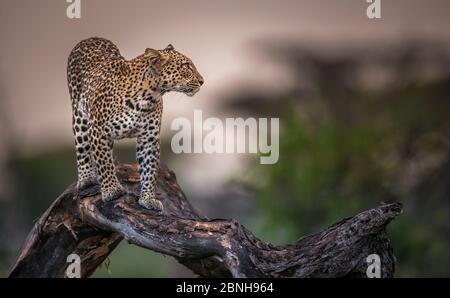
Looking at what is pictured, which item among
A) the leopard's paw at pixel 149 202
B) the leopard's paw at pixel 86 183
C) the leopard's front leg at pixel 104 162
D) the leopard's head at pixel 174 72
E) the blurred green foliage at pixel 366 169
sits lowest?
the blurred green foliage at pixel 366 169

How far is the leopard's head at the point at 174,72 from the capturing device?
23.1 feet

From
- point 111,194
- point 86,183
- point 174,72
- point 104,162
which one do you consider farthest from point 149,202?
point 174,72

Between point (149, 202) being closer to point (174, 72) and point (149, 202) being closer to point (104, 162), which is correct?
point (104, 162)

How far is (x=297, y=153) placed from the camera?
17.8 m

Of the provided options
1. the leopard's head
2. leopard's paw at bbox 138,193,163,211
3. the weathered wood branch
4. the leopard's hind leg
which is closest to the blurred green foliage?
the leopard's hind leg

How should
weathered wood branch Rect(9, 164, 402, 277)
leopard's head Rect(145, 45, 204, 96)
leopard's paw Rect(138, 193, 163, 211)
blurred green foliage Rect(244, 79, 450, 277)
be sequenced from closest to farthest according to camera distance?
1. weathered wood branch Rect(9, 164, 402, 277)
2. leopard's head Rect(145, 45, 204, 96)
3. leopard's paw Rect(138, 193, 163, 211)
4. blurred green foliage Rect(244, 79, 450, 277)

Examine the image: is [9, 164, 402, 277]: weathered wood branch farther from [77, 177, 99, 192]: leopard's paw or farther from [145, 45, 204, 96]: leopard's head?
[145, 45, 204, 96]: leopard's head

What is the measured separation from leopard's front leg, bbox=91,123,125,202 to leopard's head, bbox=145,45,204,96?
1.70 feet

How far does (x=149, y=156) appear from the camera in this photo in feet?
24.0

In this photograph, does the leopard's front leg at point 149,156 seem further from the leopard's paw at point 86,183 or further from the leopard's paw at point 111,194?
the leopard's paw at point 86,183

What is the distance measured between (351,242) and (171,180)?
5.65ft

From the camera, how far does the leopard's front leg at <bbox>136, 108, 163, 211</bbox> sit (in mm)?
7227

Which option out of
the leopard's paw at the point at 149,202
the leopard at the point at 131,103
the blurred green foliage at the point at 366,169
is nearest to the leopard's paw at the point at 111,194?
the leopard at the point at 131,103

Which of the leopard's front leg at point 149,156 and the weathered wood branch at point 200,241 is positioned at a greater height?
the leopard's front leg at point 149,156
